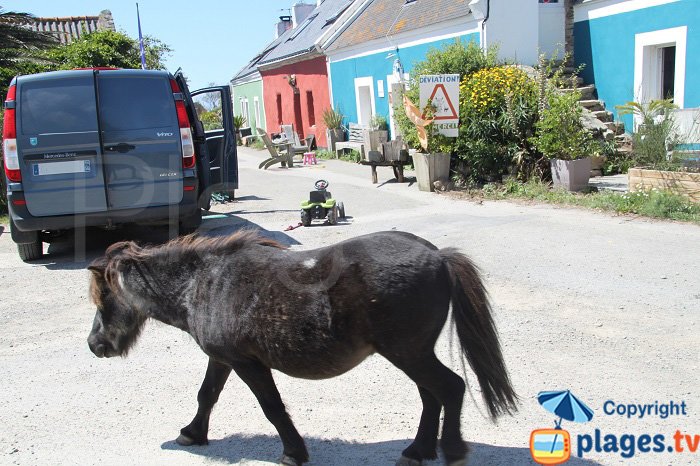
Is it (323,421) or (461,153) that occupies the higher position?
(461,153)

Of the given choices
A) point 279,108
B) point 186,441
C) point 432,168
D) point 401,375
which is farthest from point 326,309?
point 279,108

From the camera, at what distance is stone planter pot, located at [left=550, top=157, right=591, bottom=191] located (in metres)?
10.5

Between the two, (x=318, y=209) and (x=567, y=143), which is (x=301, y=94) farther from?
(x=318, y=209)

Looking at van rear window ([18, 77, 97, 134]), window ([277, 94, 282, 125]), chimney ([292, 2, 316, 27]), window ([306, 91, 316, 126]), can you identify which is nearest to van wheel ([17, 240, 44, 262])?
van rear window ([18, 77, 97, 134])

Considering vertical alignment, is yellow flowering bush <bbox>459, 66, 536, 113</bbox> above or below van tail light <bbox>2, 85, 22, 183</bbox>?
above

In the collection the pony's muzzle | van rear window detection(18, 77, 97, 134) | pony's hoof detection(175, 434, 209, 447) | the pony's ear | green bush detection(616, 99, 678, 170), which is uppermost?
van rear window detection(18, 77, 97, 134)

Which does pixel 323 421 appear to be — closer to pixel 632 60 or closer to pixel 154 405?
pixel 154 405

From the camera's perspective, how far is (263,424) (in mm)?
3887

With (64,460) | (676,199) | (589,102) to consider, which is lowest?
(64,460)

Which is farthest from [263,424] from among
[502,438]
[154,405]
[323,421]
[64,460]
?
[502,438]

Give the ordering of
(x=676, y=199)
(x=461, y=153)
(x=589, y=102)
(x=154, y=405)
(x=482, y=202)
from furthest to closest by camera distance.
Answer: (x=589, y=102) < (x=461, y=153) < (x=482, y=202) < (x=676, y=199) < (x=154, y=405)

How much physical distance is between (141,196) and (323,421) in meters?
4.98

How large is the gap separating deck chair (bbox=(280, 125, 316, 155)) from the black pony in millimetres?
17915

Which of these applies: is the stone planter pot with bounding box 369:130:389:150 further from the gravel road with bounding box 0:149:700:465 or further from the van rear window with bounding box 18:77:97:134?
the van rear window with bounding box 18:77:97:134
